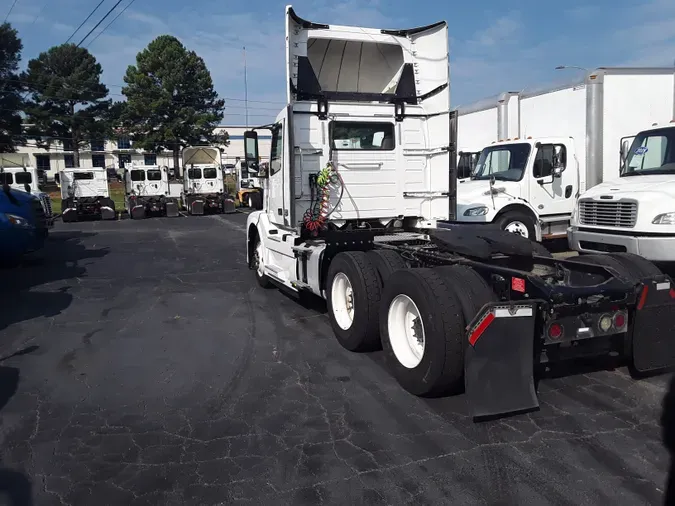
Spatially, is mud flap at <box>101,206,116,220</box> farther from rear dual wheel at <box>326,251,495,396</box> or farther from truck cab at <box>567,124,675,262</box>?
rear dual wheel at <box>326,251,495,396</box>

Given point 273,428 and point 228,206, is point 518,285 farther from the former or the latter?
point 228,206

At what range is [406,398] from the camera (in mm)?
4688

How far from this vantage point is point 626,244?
834cm

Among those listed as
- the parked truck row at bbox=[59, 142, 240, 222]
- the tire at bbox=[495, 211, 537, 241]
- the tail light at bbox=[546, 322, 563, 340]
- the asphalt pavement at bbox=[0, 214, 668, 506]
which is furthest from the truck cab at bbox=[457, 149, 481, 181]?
the parked truck row at bbox=[59, 142, 240, 222]

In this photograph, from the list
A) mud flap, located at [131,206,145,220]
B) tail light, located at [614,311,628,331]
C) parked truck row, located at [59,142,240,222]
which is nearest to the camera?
tail light, located at [614,311,628,331]

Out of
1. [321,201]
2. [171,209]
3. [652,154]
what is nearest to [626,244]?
[652,154]

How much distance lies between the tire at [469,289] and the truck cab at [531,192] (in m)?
6.73

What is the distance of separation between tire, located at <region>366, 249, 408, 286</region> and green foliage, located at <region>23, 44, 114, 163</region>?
5076 cm

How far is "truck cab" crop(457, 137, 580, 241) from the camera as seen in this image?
11.3 metres

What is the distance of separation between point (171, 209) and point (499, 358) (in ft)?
88.0

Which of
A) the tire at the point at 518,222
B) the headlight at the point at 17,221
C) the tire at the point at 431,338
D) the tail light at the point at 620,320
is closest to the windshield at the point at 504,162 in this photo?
the tire at the point at 518,222

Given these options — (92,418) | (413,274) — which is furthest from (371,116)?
(92,418)

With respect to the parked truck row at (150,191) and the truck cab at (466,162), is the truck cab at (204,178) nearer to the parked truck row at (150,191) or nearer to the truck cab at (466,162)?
the parked truck row at (150,191)

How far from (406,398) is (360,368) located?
0.90 meters
